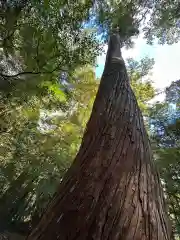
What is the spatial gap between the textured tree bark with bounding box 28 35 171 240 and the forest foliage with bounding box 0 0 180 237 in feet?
15.0

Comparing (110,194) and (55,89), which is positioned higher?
(55,89)

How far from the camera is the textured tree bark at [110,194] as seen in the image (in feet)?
3.58

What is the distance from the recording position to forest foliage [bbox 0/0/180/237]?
6074mm

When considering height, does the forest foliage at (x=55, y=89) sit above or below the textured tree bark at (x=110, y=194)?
above

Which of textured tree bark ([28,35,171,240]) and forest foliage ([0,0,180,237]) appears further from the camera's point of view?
forest foliage ([0,0,180,237])

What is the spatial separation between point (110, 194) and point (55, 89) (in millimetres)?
5198

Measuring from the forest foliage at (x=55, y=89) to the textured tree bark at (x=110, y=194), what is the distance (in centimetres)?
456

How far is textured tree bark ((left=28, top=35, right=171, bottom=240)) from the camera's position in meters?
1.09

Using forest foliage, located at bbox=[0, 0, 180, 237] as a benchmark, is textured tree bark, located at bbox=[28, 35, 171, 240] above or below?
below

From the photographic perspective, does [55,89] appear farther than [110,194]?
Yes

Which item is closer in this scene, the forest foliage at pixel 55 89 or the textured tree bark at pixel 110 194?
the textured tree bark at pixel 110 194

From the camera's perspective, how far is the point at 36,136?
8.93 meters

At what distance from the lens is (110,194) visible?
4.12 feet

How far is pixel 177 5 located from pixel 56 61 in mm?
5642
